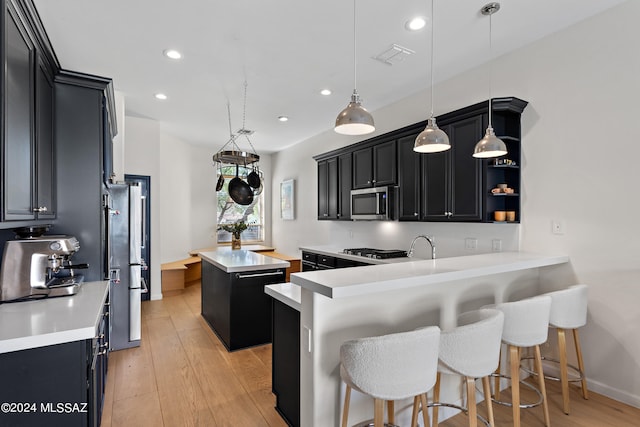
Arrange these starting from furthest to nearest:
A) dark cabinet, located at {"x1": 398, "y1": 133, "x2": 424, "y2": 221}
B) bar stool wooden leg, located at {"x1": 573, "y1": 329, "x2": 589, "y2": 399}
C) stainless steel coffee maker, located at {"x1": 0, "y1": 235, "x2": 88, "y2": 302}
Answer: dark cabinet, located at {"x1": 398, "y1": 133, "x2": 424, "y2": 221}, bar stool wooden leg, located at {"x1": 573, "y1": 329, "x2": 589, "y2": 399}, stainless steel coffee maker, located at {"x1": 0, "y1": 235, "x2": 88, "y2": 302}

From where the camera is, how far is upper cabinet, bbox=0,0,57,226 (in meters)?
1.61

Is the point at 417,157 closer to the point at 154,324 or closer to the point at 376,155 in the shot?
the point at 376,155

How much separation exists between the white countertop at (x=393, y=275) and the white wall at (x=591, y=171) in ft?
1.76

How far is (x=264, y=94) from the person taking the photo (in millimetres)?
4020

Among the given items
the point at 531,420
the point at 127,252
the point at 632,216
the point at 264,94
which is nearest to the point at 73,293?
the point at 127,252

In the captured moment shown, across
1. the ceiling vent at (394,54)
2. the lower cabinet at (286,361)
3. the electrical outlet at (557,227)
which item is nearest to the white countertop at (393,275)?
the lower cabinet at (286,361)

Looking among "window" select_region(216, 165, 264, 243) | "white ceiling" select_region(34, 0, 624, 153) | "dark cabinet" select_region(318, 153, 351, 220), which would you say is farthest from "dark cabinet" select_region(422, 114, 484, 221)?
"window" select_region(216, 165, 264, 243)

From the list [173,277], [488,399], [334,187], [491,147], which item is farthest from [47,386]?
[173,277]

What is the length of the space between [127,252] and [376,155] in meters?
3.06

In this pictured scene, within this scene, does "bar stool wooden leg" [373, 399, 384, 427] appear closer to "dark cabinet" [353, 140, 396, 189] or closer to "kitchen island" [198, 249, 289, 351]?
"kitchen island" [198, 249, 289, 351]

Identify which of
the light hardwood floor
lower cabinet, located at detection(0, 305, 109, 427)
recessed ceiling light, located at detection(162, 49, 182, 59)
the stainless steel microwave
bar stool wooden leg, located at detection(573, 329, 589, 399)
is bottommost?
the light hardwood floor

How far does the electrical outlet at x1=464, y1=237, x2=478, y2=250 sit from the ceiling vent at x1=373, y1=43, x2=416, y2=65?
191 centimetres

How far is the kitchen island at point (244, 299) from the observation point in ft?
10.7

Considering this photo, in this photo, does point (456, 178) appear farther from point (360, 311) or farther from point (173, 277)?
point (173, 277)
